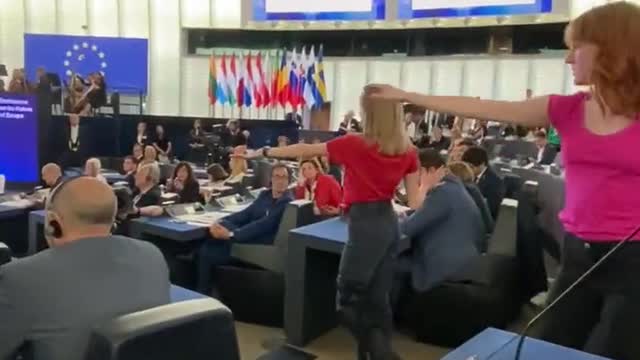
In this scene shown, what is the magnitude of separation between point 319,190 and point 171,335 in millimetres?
3897

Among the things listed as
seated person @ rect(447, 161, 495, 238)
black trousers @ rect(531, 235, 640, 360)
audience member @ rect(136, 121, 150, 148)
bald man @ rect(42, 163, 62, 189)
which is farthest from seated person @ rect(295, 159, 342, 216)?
audience member @ rect(136, 121, 150, 148)

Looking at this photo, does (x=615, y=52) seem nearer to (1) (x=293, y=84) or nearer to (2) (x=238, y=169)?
(2) (x=238, y=169)

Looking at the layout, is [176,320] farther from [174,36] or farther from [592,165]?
A: [174,36]

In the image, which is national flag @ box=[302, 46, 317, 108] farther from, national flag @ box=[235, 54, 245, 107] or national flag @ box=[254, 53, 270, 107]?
national flag @ box=[235, 54, 245, 107]

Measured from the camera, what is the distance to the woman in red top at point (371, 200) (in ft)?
11.1

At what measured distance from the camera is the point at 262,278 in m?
4.86

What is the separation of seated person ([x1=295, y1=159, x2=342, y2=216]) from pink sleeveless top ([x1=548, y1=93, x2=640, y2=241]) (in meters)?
3.39

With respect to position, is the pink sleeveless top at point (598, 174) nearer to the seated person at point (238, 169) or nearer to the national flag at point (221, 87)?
the seated person at point (238, 169)

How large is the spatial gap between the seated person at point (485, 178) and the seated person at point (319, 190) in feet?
4.13

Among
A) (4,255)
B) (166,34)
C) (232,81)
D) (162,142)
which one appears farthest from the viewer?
(166,34)

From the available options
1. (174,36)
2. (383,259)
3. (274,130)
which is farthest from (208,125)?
(383,259)

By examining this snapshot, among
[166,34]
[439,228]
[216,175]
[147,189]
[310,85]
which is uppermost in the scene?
[166,34]

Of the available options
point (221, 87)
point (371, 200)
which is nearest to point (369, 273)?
point (371, 200)

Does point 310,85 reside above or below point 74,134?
above
